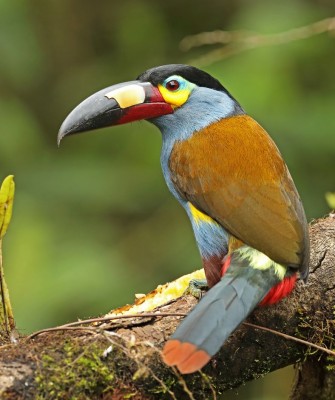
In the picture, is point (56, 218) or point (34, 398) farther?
point (56, 218)

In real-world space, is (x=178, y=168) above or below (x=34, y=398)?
above

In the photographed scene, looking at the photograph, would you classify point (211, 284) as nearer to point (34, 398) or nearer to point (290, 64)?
point (34, 398)

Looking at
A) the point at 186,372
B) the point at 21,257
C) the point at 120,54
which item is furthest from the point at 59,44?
the point at 186,372

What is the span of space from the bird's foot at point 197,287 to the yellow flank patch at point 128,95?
749 millimetres

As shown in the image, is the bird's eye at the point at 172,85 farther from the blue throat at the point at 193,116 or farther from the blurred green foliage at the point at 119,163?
the blurred green foliage at the point at 119,163

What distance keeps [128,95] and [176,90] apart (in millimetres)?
207

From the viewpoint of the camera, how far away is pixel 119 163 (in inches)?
249

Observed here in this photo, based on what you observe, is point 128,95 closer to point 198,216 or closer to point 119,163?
point 198,216

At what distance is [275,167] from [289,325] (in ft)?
2.02

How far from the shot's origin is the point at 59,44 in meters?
7.66

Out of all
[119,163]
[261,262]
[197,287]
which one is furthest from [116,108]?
[119,163]

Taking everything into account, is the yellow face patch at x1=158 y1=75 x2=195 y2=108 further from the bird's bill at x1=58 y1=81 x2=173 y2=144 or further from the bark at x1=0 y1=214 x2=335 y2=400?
the bark at x1=0 y1=214 x2=335 y2=400

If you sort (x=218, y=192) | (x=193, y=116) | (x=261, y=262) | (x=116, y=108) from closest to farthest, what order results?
(x=261, y=262), (x=218, y=192), (x=116, y=108), (x=193, y=116)

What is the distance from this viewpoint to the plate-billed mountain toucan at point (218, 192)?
302 cm
